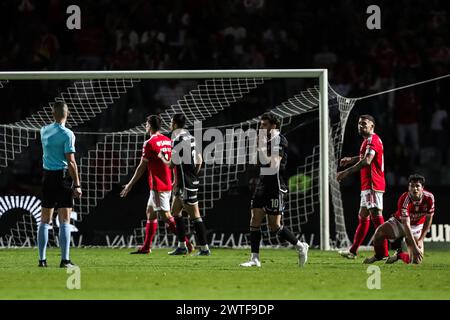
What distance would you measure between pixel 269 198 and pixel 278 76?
12.6 ft

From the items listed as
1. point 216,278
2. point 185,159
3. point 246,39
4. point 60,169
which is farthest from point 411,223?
point 246,39

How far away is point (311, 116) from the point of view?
16500 mm

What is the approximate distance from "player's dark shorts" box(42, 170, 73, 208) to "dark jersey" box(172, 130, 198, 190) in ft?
8.79

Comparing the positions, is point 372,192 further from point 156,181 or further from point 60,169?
point 60,169

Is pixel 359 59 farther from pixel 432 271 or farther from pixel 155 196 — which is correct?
pixel 432 271

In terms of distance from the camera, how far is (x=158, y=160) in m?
14.8

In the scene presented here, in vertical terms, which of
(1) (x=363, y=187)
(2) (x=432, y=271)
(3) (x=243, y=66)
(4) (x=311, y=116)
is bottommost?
(2) (x=432, y=271)

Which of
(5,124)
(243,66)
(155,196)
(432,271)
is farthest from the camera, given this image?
(243,66)

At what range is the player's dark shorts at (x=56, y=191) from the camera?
11.8 m

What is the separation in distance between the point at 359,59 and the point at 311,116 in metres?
4.35

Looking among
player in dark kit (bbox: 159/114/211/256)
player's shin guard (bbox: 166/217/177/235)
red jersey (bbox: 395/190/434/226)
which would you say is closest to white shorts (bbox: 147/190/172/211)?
player's shin guard (bbox: 166/217/177/235)

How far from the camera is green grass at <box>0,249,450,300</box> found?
31.0 feet

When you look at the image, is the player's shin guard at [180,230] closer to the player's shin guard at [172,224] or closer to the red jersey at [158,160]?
the player's shin guard at [172,224]
